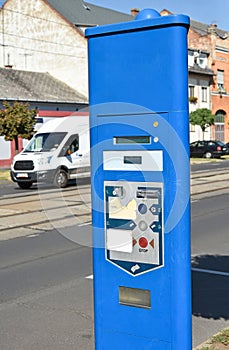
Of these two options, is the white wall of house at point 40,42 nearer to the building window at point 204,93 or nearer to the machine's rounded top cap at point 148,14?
the building window at point 204,93

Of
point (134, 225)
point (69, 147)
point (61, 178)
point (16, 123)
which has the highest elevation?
point (16, 123)

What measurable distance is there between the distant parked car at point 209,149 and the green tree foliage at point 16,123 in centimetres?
1609

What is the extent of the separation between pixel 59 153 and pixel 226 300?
→ 1459 cm

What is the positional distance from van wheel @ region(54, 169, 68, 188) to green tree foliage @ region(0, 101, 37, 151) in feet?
27.8

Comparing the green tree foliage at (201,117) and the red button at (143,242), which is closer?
the red button at (143,242)

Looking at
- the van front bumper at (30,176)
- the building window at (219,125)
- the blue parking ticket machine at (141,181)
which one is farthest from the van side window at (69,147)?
the building window at (219,125)

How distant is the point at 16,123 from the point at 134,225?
25039 millimetres

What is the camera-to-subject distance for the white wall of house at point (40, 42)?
144 ft

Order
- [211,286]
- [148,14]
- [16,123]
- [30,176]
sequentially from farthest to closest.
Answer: [16,123]
[30,176]
[211,286]
[148,14]

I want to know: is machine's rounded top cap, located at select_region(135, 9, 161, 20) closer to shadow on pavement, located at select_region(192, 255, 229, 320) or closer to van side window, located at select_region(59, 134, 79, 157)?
shadow on pavement, located at select_region(192, 255, 229, 320)

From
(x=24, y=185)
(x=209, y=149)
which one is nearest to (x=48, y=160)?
(x=24, y=185)

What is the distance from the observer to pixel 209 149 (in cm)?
4044

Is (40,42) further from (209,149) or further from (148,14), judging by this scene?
(148,14)

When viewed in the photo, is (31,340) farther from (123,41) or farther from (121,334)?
(123,41)
